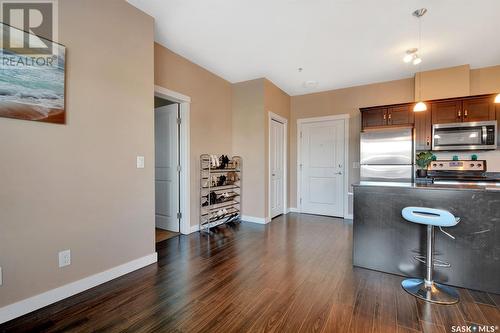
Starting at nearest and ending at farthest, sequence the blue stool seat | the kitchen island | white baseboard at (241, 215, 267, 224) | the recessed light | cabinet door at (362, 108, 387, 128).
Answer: the blue stool seat → the kitchen island → cabinet door at (362, 108, 387, 128) → white baseboard at (241, 215, 267, 224) → the recessed light

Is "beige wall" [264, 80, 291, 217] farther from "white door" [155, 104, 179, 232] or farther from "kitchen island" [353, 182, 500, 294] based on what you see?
"kitchen island" [353, 182, 500, 294]

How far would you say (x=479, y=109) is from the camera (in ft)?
11.9

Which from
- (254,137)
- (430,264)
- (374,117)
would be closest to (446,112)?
(374,117)

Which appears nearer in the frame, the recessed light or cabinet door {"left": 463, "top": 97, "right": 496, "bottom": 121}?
cabinet door {"left": 463, "top": 97, "right": 496, "bottom": 121}

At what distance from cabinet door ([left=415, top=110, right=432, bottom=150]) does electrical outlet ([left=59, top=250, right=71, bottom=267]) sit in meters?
5.03

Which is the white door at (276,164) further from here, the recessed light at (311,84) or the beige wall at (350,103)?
the recessed light at (311,84)

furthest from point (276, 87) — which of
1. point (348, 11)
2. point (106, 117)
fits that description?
point (106, 117)

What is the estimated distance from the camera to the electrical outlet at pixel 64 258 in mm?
1951

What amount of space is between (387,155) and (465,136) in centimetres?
113

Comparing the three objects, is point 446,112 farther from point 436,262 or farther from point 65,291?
point 65,291

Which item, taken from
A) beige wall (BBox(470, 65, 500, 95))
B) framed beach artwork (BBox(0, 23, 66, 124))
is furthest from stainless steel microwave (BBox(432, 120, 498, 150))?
framed beach artwork (BBox(0, 23, 66, 124))

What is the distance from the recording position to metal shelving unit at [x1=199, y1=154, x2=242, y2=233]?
4012 mm

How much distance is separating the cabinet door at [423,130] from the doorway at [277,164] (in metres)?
2.50

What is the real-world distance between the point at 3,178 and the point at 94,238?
0.84 metres
